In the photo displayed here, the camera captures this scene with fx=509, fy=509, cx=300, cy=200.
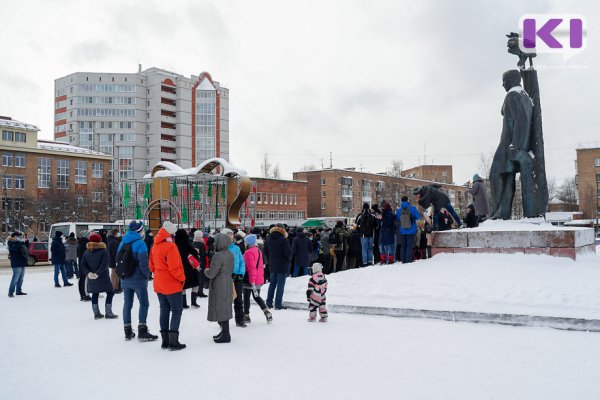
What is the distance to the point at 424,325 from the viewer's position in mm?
8727

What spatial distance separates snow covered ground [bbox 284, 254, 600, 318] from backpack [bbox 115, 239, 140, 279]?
4.42m

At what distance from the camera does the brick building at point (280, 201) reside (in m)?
70.9

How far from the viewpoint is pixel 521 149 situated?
1267 centimetres

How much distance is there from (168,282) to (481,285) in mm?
6241

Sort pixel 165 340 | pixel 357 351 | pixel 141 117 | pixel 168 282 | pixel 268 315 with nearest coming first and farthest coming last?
Answer: pixel 357 351 < pixel 168 282 < pixel 165 340 < pixel 268 315 < pixel 141 117

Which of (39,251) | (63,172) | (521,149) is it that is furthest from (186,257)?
(63,172)

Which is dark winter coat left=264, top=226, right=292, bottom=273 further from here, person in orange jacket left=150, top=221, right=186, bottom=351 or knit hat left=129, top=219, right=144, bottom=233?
person in orange jacket left=150, top=221, right=186, bottom=351

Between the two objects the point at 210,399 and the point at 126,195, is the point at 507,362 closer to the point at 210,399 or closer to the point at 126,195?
the point at 210,399

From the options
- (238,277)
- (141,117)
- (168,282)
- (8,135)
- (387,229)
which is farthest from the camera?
(141,117)

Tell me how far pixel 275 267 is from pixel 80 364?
463cm

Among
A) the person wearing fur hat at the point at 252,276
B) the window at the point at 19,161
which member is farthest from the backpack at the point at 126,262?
the window at the point at 19,161

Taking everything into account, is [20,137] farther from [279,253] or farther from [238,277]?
[238,277]

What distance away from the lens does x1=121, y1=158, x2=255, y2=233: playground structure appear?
19.2 m

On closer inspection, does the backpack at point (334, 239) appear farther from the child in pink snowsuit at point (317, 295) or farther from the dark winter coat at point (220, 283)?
the dark winter coat at point (220, 283)
